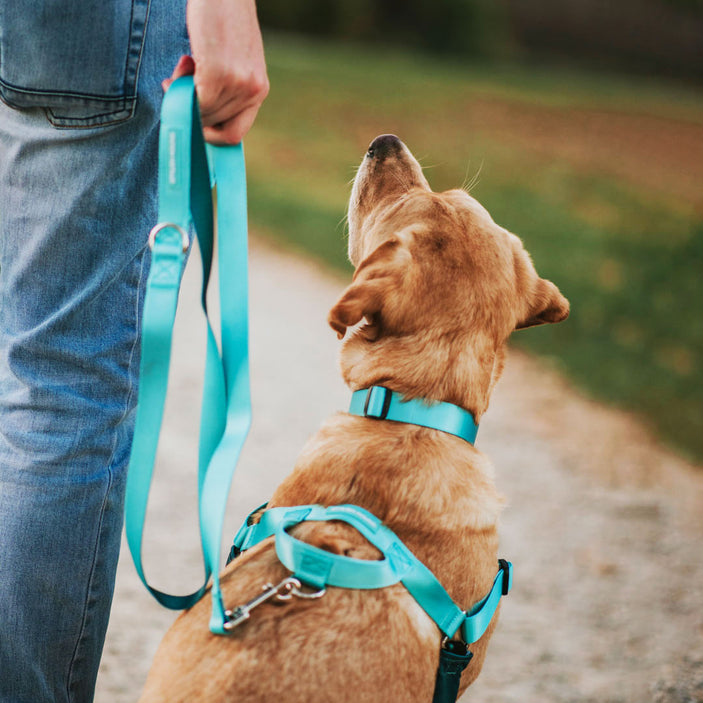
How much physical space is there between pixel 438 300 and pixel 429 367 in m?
0.18

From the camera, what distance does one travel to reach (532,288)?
2.36 metres

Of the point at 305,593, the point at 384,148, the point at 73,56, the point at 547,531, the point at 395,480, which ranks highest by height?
the point at 73,56

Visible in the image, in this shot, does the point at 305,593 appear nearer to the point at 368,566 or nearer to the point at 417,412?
the point at 368,566

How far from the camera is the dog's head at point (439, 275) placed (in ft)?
6.94

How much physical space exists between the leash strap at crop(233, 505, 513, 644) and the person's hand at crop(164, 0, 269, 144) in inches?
Result: 36.2

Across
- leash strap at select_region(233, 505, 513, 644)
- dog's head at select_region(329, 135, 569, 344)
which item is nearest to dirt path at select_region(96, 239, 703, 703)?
leash strap at select_region(233, 505, 513, 644)

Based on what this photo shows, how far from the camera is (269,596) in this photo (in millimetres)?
1773

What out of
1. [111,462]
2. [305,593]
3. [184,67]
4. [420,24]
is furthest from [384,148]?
[420,24]

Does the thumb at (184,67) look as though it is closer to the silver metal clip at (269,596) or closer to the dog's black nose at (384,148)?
the dog's black nose at (384,148)

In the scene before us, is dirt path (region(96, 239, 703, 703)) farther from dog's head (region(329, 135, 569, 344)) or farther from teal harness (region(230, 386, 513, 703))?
dog's head (region(329, 135, 569, 344))

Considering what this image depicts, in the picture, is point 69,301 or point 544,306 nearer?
point 69,301

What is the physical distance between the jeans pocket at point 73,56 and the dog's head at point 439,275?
678mm

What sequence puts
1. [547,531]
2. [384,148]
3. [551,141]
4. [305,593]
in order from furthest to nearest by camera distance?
[551,141] → [547,531] → [384,148] → [305,593]

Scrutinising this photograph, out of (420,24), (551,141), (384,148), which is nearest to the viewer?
(384,148)
